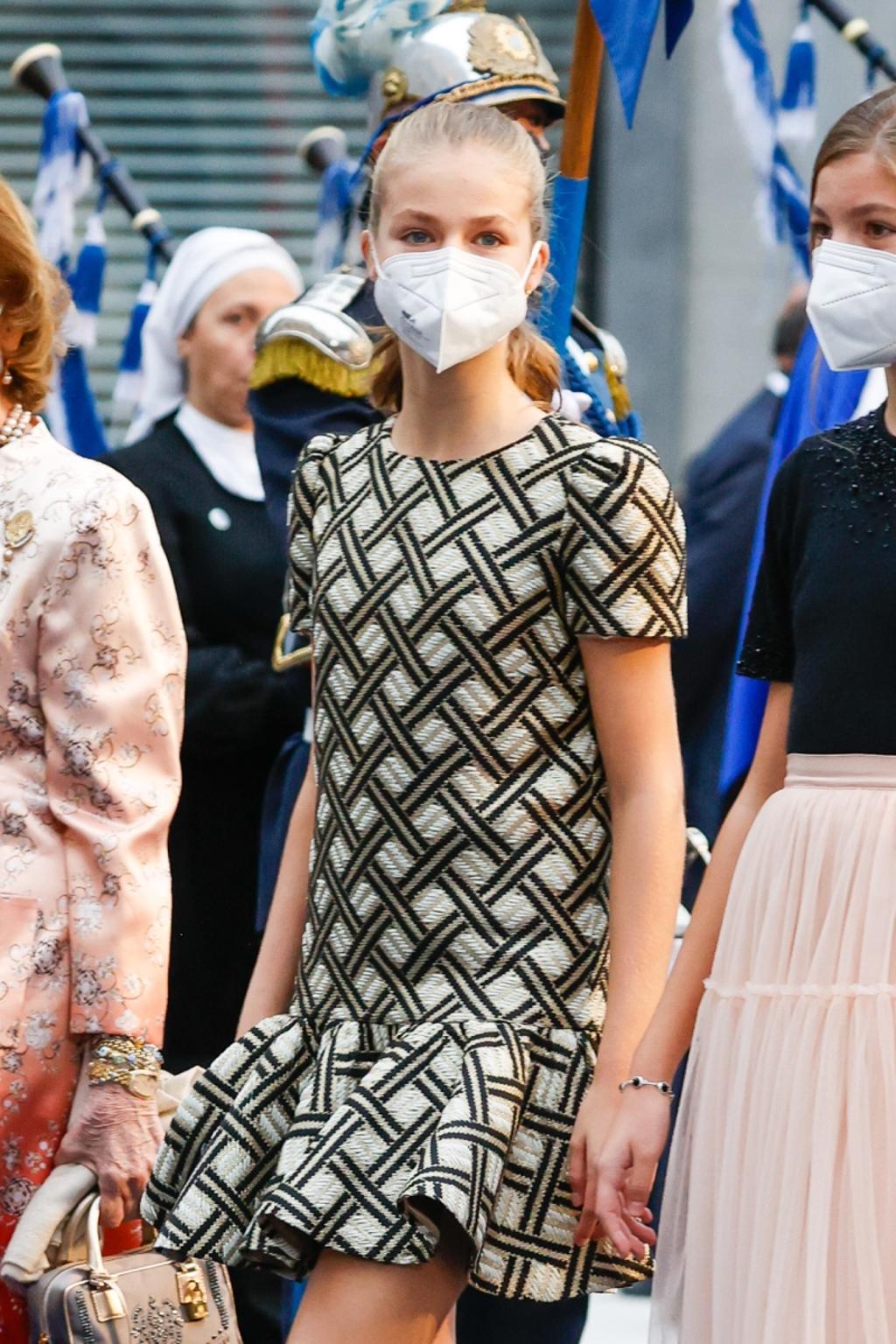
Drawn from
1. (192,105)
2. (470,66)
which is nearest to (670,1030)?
(470,66)

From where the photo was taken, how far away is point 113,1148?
10.2 ft

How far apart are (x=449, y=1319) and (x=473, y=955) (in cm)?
40

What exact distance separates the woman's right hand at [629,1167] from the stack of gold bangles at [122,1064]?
66 centimetres

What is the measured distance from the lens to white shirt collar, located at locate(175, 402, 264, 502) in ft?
17.4

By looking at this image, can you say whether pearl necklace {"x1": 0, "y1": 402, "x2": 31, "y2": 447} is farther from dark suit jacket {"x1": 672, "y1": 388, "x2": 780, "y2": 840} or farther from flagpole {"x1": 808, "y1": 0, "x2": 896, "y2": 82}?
flagpole {"x1": 808, "y1": 0, "x2": 896, "y2": 82}

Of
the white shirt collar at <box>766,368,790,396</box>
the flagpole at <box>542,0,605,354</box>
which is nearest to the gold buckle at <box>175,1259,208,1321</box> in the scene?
the flagpole at <box>542,0,605,354</box>

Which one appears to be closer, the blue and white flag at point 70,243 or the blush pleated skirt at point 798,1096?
the blush pleated skirt at point 798,1096

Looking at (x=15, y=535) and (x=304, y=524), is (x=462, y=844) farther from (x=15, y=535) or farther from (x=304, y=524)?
(x=15, y=535)

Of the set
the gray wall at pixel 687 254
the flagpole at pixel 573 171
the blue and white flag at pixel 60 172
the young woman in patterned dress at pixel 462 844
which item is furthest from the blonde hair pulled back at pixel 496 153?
the gray wall at pixel 687 254

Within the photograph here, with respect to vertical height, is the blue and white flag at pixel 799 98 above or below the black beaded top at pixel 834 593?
below

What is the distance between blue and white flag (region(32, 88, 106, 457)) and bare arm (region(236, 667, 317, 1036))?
3158 millimetres

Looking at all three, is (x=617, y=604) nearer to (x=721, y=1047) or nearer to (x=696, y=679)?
(x=721, y=1047)

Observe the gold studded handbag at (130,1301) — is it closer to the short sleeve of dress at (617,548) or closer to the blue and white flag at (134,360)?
the short sleeve of dress at (617,548)

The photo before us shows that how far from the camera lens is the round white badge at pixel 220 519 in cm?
517
